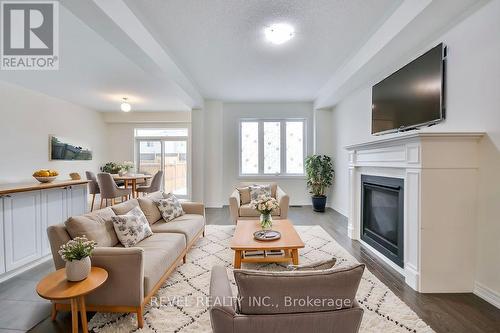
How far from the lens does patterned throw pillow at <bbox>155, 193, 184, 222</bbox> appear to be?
10.8 ft

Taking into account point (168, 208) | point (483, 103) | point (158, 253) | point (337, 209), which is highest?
point (483, 103)

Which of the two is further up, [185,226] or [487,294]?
[185,226]

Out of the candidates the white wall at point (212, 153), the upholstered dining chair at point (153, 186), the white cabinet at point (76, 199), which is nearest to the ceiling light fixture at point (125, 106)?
the upholstered dining chair at point (153, 186)

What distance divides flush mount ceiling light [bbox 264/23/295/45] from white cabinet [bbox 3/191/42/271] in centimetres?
357

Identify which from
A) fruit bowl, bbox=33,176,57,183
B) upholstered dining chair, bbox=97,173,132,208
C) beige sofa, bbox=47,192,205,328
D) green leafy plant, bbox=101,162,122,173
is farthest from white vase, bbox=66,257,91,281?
green leafy plant, bbox=101,162,122,173

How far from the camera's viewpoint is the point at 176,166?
8164mm

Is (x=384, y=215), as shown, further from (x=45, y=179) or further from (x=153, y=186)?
(x=153, y=186)

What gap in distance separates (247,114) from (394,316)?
5463 mm

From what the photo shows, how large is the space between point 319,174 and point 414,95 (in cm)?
322

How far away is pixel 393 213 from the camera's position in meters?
2.90

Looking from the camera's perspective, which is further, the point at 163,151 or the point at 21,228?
the point at 163,151

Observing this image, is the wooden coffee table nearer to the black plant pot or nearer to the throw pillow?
the throw pillow

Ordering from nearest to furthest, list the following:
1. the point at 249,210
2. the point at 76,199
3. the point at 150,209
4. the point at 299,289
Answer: the point at 299,289, the point at 150,209, the point at 76,199, the point at 249,210

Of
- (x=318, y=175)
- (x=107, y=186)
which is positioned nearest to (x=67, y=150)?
(x=107, y=186)
